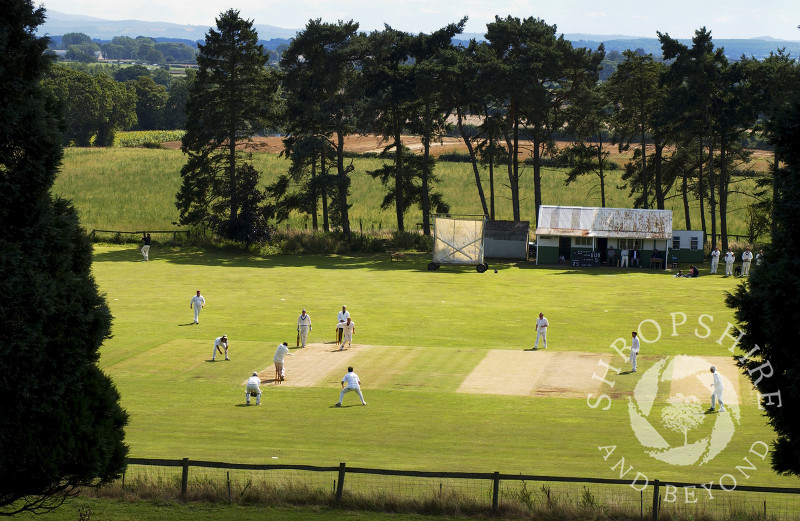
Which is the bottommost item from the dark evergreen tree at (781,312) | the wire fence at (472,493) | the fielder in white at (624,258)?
the wire fence at (472,493)

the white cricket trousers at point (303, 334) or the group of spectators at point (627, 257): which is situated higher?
the group of spectators at point (627, 257)

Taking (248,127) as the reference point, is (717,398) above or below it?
below

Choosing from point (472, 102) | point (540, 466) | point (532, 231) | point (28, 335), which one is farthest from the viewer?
point (532, 231)

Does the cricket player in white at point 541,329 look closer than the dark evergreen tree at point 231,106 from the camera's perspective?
Yes

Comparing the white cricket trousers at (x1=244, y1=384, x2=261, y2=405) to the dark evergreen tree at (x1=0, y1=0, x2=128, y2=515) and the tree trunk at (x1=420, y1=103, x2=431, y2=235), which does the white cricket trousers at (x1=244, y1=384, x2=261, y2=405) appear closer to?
the dark evergreen tree at (x1=0, y1=0, x2=128, y2=515)

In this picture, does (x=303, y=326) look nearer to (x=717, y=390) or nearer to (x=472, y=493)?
(x=717, y=390)

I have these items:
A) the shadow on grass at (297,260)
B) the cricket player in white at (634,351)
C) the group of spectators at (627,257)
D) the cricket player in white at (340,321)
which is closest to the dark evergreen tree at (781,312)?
the cricket player in white at (634,351)

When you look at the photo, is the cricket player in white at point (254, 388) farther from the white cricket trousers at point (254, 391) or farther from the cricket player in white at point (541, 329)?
the cricket player in white at point (541, 329)

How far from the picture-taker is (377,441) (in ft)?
77.2

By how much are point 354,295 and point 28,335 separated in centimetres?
3544

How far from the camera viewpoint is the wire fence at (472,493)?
1764 centimetres

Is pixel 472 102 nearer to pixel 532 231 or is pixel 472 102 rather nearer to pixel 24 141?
pixel 532 231

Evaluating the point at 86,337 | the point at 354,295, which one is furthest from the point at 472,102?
the point at 86,337

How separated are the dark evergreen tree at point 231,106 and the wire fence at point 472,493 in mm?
50562
